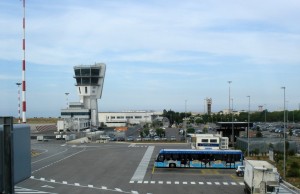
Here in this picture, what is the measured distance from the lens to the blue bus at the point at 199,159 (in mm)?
44781

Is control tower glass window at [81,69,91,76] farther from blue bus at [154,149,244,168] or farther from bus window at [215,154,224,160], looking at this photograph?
bus window at [215,154,224,160]

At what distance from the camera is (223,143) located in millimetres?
59938

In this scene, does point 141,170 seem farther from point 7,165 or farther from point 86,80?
point 86,80

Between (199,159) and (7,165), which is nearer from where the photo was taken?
(7,165)

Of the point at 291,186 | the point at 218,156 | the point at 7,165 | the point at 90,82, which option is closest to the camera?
→ the point at 7,165

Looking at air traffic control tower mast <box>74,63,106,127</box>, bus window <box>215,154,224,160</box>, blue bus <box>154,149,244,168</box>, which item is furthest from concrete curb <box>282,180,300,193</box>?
air traffic control tower mast <box>74,63,106,127</box>

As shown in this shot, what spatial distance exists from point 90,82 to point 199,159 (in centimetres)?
11248

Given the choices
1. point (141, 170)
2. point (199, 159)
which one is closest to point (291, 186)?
point (199, 159)

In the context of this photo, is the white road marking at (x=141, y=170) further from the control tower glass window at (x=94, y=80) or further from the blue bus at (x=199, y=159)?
the control tower glass window at (x=94, y=80)

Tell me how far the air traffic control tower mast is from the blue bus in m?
112

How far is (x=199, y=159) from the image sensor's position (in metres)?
45.2

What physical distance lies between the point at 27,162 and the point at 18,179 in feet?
2.87

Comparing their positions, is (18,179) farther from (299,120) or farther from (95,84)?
(299,120)

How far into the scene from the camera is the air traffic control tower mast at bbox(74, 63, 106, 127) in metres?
154
